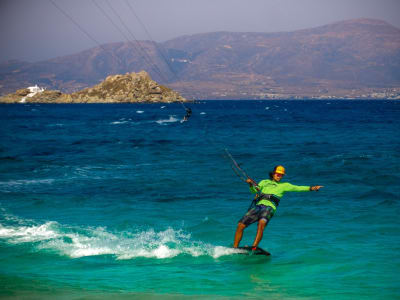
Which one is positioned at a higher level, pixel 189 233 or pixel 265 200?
pixel 265 200

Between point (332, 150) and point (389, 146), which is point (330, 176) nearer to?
point (332, 150)

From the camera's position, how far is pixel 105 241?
13.2 m

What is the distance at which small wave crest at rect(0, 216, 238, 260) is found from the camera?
39.7 ft

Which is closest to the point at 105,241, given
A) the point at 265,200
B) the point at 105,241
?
the point at 105,241

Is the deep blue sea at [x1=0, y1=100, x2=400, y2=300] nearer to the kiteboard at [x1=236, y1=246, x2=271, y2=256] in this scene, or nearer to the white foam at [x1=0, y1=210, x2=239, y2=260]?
the white foam at [x1=0, y1=210, x2=239, y2=260]

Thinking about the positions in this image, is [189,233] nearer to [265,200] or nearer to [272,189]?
[265,200]

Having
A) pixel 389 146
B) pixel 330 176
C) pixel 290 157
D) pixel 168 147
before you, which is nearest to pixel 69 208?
pixel 330 176

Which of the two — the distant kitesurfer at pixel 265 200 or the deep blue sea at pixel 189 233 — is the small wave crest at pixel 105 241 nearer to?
the deep blue sea at pixel 189 233

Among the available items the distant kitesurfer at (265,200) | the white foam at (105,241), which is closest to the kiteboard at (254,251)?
the distant kitesurfer at (265,200)

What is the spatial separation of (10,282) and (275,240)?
719 centimetres

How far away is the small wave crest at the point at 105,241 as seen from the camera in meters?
12.1

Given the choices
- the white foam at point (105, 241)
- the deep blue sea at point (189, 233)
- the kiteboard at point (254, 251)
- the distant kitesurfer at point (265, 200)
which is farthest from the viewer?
the white foam at point (105, 241)

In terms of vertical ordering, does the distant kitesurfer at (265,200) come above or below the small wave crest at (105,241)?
above

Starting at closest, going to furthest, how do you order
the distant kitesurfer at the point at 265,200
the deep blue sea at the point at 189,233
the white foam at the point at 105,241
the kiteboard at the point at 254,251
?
1. the deep blue sea at the point at 189,233
2. the distant kitesurfer at the point at 265,200
3. the kiteboard at the point at 254,251
4. the white foam at the point at 105,241
